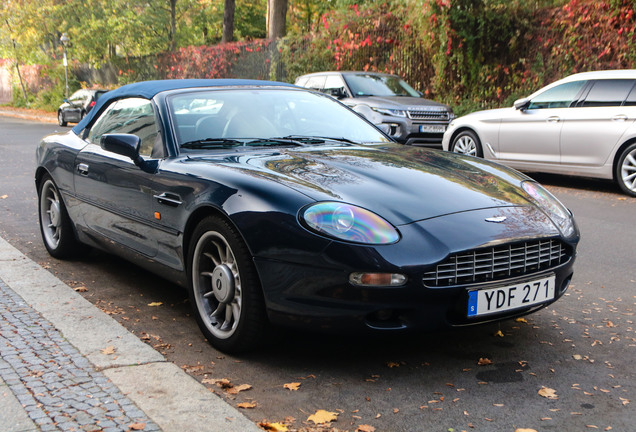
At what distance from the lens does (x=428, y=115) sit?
14445 mm

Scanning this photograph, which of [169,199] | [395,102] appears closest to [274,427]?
[169,199]

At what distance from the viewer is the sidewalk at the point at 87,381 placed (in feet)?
9.89

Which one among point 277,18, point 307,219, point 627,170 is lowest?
point 627,170

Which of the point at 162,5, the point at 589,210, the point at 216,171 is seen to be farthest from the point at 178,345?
the point at 162,5

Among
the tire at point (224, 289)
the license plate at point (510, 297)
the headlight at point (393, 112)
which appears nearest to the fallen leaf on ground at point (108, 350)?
the tire at point (224, 289)

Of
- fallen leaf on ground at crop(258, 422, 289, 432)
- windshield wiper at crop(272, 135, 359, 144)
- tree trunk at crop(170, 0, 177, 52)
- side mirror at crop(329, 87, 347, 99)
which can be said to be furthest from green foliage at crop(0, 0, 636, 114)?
fallen leaf on ground at crop(258, 422, 289, 432)

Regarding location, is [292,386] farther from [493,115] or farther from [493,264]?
[493,115]

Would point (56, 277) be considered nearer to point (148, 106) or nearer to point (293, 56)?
point (148, 106)

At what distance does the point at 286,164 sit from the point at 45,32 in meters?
43.0

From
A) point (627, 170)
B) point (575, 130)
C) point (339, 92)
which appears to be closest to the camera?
point (627, 170)

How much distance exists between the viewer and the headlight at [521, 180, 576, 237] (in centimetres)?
399

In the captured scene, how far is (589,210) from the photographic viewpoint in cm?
870

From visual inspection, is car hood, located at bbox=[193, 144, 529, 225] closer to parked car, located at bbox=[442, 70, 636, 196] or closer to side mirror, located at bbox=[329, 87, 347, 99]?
parked car, located at bbox=[442, 70, 636, 196]

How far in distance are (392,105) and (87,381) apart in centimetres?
1144
